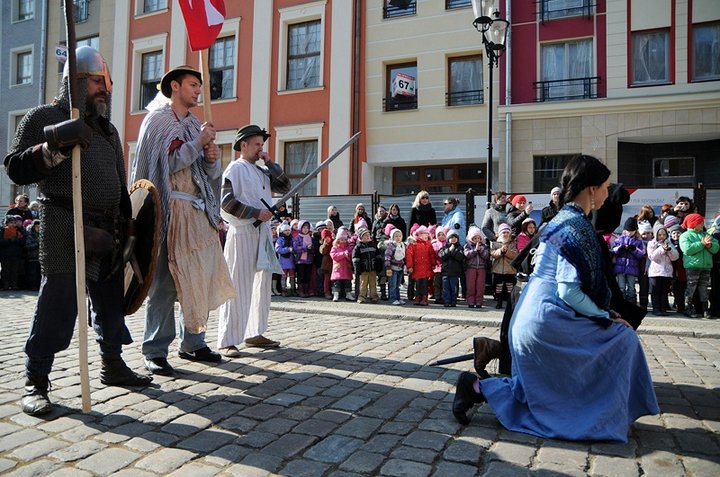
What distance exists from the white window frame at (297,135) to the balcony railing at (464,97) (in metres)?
4.11

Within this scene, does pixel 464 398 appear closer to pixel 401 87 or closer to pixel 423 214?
pixel 423 214

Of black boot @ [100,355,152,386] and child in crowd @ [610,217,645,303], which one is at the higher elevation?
child in crowd @ [610,217,645,303]

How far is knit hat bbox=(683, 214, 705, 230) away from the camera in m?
9.54

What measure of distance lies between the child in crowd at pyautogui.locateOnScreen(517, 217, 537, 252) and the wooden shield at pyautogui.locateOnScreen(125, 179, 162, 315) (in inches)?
298

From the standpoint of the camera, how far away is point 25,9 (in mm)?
25109

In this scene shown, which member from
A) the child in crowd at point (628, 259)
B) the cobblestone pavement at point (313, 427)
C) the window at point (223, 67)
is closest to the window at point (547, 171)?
the child in crowd at point (628, 259)

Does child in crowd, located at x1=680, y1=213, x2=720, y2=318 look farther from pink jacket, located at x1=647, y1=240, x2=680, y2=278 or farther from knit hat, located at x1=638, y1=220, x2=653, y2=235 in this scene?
knit hat, located at x1=638, y1=220, x2=653, y2=235

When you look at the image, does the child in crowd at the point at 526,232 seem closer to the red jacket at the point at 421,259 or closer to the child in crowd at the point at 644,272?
the red jacket at the point at 421,259

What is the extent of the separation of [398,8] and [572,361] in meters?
17.1

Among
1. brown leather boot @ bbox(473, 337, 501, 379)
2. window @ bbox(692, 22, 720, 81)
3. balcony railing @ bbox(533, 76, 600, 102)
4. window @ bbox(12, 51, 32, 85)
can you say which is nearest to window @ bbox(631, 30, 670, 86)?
window @ bbox(692, 22, 720, 81)

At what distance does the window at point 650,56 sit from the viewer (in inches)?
624

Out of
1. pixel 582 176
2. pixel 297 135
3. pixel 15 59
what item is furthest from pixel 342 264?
pixel 15 59

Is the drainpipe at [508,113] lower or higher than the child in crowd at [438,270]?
higher

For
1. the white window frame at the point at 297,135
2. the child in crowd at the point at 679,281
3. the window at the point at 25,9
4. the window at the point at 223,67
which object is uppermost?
the window at the point at 25,9
